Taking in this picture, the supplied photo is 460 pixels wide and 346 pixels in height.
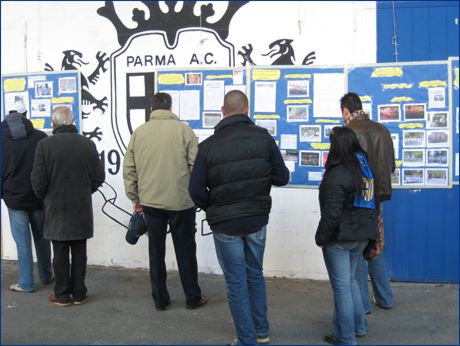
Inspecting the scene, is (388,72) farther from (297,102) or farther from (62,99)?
(62,99)

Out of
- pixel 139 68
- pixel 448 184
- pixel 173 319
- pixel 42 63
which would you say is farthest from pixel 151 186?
pixel 448 184

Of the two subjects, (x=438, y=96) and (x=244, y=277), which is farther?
(x=438, y=96)

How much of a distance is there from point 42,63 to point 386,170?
4104mm

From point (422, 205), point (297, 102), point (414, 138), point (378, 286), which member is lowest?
point (378, 286)

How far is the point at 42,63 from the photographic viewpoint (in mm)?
5953

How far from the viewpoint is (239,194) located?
3.63 m

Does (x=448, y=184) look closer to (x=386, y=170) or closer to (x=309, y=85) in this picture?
(x=386, y=170)

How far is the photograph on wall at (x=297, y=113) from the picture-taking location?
534cm

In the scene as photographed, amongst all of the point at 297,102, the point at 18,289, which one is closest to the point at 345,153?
the point at 297,102

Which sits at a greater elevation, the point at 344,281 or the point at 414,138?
the point at 414,138

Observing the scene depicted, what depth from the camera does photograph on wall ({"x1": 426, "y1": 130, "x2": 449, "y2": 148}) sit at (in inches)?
202

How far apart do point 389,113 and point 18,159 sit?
3759 millimetres

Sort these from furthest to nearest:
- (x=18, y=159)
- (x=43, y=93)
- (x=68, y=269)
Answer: (x=43, y=93) → (x=18, y=159) → (x=68, y=269)

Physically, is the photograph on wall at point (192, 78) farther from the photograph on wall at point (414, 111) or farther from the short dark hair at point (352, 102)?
the photograph on wall at point (414, 111)
